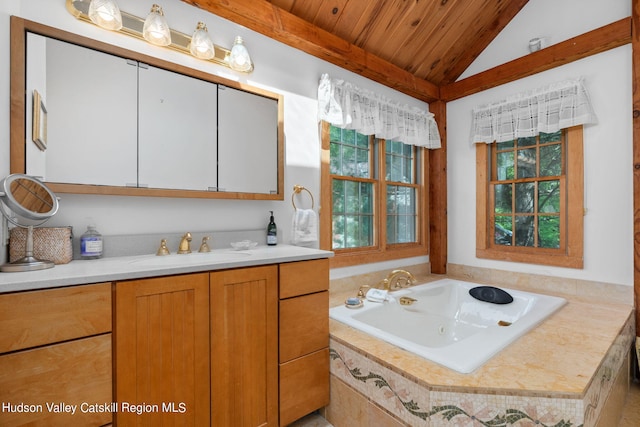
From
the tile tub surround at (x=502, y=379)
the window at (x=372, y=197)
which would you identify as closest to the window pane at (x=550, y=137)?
the window at (x=372, y=197)

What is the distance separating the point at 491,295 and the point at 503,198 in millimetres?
1031

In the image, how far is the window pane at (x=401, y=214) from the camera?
2908 mm

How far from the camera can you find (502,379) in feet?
3.76

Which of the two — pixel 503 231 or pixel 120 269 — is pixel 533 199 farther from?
pixel 120 269

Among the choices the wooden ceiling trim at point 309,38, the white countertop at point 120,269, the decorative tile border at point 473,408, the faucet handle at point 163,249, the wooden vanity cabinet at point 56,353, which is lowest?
the decorative tile border at point 473,408

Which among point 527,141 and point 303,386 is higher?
point 527,141

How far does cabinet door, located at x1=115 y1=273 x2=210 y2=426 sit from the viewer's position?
106 centimetres

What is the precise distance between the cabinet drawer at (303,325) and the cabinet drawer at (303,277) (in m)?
0.03

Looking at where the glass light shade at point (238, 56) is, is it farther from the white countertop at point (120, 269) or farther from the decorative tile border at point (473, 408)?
the decorative tile border at point (473, 408)

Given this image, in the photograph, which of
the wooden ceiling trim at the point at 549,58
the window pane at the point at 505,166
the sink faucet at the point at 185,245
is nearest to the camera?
the sink faucet at the point at 185,245

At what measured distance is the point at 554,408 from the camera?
105cm

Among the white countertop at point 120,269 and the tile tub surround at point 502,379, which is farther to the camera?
the tile tub surround at point 502,379

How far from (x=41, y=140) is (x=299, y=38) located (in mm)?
1588

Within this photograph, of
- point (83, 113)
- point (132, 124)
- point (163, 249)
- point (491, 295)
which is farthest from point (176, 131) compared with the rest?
point (491, 295)
